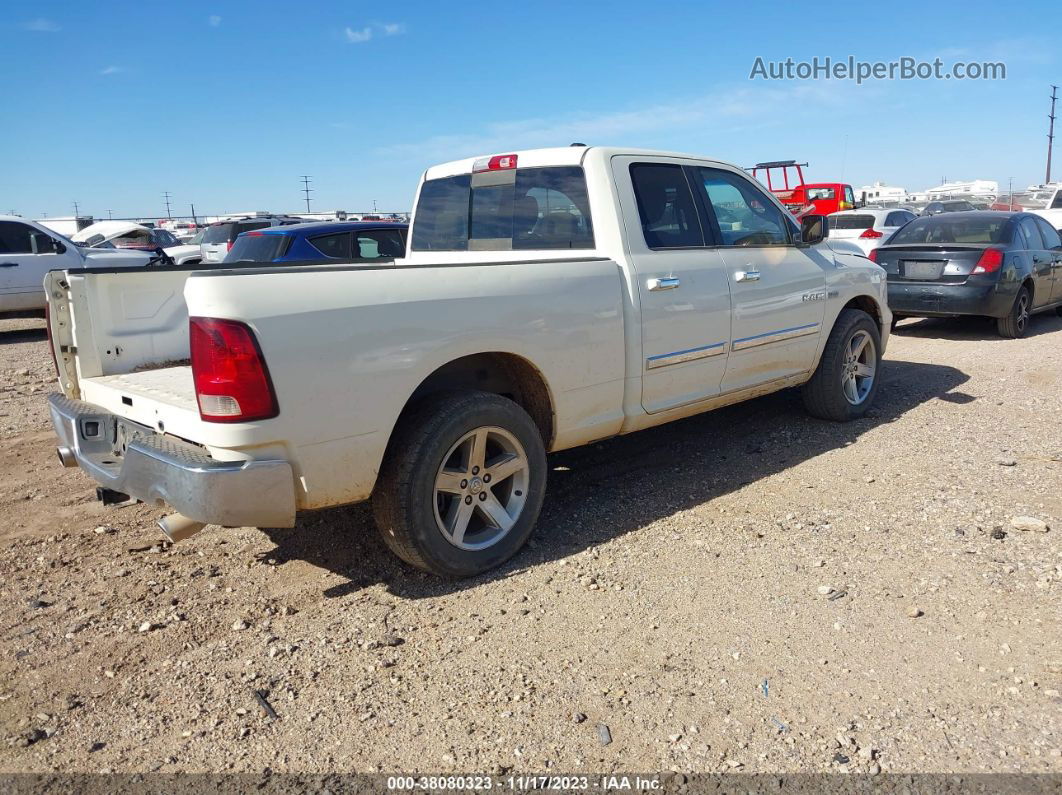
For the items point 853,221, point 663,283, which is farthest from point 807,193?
point 663,283

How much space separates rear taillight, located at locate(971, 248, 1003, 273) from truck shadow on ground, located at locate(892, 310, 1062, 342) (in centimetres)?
88

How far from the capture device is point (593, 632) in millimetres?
3316

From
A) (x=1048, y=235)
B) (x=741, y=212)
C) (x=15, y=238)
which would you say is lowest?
(x=1048, y=235)

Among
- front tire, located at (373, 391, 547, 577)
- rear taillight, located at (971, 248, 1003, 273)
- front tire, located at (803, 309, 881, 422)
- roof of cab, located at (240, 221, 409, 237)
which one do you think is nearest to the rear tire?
rear taillight, located at (971, 248, 1003, 273)

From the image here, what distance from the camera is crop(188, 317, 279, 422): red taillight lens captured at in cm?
296

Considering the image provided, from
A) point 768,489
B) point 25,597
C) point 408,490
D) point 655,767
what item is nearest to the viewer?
point 655,767

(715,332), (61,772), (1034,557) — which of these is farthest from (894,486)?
(61,772)

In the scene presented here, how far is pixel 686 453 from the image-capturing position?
18.4 feet

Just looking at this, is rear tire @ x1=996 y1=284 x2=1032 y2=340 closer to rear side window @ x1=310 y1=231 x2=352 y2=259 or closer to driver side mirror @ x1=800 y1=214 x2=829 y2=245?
driver side mirror @ x1=800 y1=214 x2=829 y2=245

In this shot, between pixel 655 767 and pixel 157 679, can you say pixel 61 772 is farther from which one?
pixel 655 767

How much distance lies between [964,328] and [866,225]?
5.99 m

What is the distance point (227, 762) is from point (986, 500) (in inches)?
158

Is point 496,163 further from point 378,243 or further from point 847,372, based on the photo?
point 378,243

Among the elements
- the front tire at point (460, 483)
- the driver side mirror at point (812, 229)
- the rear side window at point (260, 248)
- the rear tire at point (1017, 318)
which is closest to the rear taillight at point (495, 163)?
the front tire at point (460, 483)
